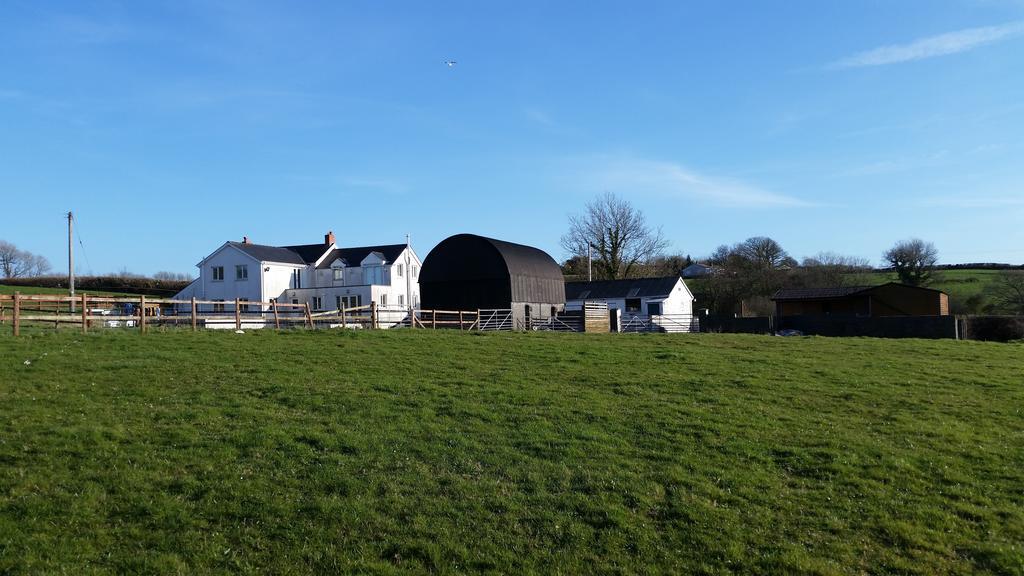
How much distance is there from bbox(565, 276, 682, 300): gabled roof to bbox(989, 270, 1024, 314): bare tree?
28.1 meters

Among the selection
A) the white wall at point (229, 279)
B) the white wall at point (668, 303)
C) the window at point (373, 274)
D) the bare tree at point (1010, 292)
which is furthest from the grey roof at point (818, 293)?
the white wall at point (229, 279)

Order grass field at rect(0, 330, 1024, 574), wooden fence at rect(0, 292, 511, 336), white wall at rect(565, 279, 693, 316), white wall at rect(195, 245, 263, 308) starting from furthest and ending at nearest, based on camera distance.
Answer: white wall at rect(565, 279, 693, 316) → white wall at rect(195, 245, 263, 308) → wooden fence at rect(0, 292, 511, 336) → grass field at rect(0, 330, 1024, 574)

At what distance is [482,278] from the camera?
1821 inches

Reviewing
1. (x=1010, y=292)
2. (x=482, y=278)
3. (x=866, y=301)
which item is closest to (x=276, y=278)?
(x=482, y=278)

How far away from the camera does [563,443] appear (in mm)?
10906

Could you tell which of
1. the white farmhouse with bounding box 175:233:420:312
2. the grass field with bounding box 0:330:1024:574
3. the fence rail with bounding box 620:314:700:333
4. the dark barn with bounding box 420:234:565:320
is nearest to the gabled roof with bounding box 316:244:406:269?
the white farmhouse with bounding box 175:233:420:312

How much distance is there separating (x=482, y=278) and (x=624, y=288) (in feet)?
64.1

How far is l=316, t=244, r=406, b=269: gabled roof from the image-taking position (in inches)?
2329

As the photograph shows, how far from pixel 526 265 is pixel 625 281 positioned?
17.1 metres

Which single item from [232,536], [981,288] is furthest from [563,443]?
[981,288]

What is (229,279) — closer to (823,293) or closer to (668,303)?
(668,303)

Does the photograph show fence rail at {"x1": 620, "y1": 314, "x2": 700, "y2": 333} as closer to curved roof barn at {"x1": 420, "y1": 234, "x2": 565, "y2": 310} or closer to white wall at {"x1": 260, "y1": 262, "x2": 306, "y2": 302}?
curved roof barn at {"x1": 420, "y1": 234, "x2": 565, "y2": 310}

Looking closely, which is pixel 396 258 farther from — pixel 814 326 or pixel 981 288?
pixel 981 288

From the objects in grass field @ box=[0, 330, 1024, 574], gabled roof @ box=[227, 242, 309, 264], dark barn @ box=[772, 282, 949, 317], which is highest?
gabled roof @ box=[227, 242, 309, 264]
